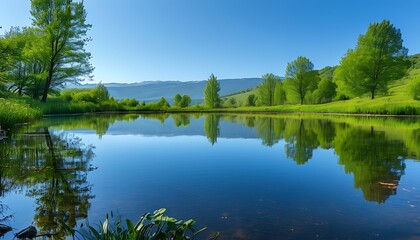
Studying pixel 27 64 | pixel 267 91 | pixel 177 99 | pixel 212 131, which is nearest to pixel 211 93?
pixel 177 99

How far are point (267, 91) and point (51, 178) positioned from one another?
308ft

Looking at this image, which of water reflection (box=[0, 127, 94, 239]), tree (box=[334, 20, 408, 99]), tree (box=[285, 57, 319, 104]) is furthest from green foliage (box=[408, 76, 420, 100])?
water reflection (box=[0, 127, 94, 239])

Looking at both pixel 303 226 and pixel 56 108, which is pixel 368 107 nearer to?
pixel 56 108

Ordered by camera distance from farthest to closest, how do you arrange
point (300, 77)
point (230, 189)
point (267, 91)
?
point (267, 91) < point (300, 77) < point (230, 189)

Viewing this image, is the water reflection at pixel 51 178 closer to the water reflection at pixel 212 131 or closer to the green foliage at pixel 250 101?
the water reflection at pixel 212 131

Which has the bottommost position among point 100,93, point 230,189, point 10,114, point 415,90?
point 230,189

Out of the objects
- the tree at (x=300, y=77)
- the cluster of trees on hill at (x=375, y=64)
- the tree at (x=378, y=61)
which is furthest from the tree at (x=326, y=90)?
the tree at (x=378, y=61)

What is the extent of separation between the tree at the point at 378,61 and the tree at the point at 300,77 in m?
24.3

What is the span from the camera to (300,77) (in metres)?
81.6

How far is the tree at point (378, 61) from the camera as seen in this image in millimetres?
55125

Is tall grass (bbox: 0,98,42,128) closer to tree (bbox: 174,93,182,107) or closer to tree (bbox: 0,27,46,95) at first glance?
tree (bbox: 0,27,46,95)

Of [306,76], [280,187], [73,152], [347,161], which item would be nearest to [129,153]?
[73,152]

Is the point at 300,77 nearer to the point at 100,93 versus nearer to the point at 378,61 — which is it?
the point at 378,61

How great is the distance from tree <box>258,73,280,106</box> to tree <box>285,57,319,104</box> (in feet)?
51.0
